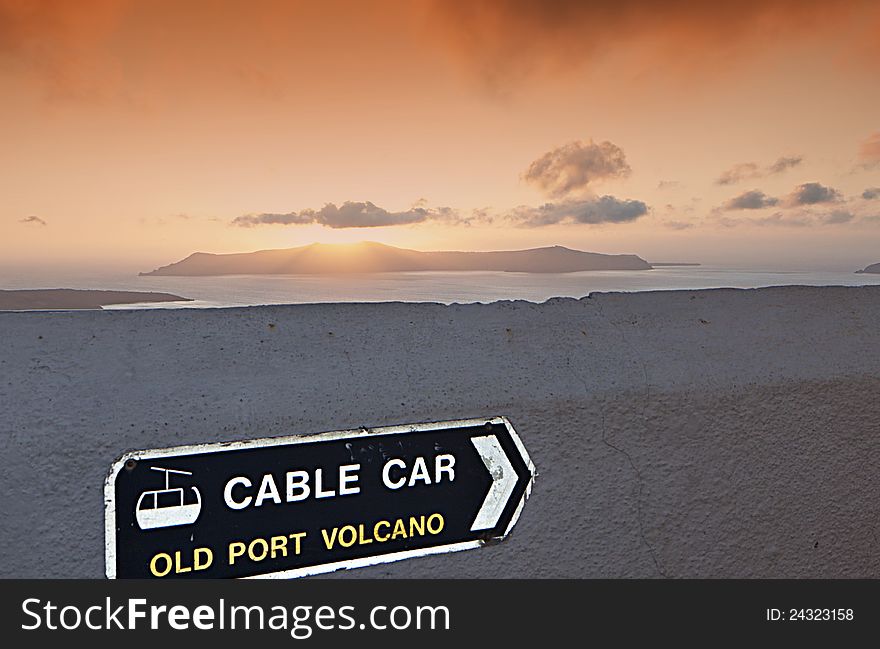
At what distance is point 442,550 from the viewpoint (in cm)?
153

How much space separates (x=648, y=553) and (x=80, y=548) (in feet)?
3.87

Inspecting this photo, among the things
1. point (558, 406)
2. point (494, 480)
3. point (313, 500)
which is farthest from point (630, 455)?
point (313, 500)

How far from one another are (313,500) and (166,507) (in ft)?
0.86

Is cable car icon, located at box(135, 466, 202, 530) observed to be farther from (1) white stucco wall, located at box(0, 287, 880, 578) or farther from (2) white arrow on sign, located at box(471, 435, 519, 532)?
(2) white arrow on sign, located at box(471, 435, 519, 532)

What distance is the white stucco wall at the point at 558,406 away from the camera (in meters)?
1.32

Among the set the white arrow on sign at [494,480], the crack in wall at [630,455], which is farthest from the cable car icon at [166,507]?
the crack in wall at [630,455]

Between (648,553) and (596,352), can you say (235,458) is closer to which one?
(596,352)

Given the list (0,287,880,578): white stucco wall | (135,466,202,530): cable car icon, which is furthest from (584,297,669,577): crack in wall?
(135,466,202,530): cable car icon

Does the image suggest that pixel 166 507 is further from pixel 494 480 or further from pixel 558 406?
pixel 558 406

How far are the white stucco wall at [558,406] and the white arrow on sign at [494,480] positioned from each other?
0.20 ft

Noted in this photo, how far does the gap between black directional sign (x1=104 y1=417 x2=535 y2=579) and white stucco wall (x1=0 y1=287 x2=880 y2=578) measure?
0.03 meters

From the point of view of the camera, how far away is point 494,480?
1548 mm

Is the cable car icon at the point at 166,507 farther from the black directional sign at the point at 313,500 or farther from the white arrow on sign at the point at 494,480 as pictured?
the white arrow on sign at the point at 494,480
